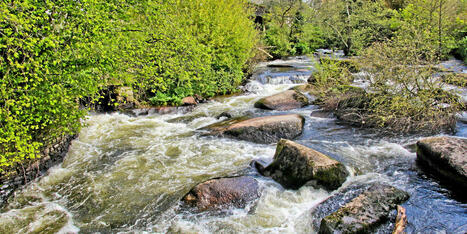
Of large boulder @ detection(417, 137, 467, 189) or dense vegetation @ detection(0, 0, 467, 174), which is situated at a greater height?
dense vegetation @ detection(0, 0, 467, 174)

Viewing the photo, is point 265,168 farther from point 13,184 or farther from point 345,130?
point 13,184

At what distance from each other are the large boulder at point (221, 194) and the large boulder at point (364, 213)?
1592 millimetres

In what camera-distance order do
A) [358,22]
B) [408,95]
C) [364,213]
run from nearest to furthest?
[364,213], [408,95], [358,22]

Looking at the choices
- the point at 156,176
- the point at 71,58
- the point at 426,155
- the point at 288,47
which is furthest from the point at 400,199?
the point at 288,47

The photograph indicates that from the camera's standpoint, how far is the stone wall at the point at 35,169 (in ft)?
19.9

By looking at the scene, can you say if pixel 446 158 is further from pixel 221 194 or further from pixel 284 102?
pixel 284 102

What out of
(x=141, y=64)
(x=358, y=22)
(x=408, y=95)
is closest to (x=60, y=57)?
(x=141, y=64)

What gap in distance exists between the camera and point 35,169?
6.82 metres

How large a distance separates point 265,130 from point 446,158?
467cm

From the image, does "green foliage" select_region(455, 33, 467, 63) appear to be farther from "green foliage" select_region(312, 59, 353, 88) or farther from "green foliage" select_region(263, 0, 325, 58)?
"green foliage" select_region(312, 59, 353, 88)

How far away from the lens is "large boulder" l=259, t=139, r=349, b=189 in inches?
233

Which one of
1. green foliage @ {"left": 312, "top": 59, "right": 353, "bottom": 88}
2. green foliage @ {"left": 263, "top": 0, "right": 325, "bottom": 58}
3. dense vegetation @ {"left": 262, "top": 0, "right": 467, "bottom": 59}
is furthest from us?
green foliage @ {"left": 263, "top": 0, "right": 325, "bottom": 58}

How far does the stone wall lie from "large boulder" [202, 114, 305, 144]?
442 cm

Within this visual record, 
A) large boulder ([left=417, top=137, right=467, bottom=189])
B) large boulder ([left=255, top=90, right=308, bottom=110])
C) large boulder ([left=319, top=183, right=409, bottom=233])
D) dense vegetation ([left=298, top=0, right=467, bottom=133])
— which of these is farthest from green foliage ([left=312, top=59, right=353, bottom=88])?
large boulder ([left=319, top=183, right=409, bottom=233])
